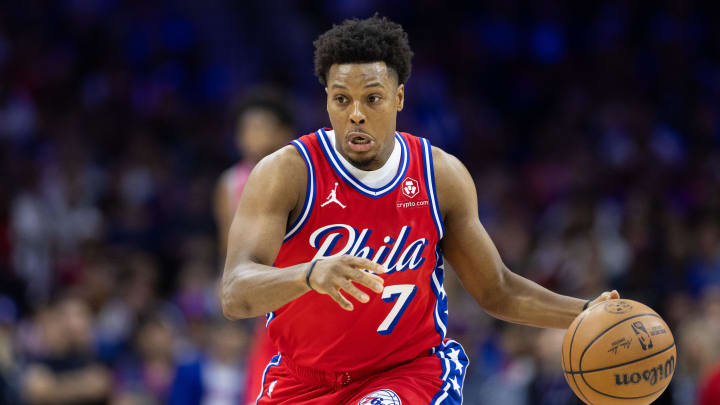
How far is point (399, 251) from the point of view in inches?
169

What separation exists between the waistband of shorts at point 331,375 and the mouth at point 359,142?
983 mm

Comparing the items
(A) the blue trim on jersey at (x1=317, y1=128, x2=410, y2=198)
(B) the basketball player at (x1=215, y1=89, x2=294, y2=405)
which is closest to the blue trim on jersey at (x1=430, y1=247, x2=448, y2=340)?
(A) the blue trim on jersey at (x1=317, y1=128, x2=410, y2=198)

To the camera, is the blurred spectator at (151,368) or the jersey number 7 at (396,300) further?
the blurred spectator at (151,368)

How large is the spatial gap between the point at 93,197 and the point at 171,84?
2990mm

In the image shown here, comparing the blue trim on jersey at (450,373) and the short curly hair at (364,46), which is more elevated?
the short curly hair at (364,46)

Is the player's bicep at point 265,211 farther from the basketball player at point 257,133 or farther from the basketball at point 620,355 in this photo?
the basketball player at point 257,133

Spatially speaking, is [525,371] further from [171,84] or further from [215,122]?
[171,84]

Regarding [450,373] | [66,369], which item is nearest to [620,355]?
[450,373]

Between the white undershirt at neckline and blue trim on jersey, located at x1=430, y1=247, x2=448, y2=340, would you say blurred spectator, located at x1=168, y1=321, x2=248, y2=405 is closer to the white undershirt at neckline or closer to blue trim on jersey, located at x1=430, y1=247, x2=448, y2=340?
blue trim on jersey, located at x1=430, y1=247, x2=448, y2=340

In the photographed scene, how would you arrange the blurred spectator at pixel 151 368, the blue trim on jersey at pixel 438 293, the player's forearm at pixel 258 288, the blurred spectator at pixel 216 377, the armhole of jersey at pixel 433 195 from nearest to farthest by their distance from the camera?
the player's forearm at pixel 258 288 < the armhole of jersey at pixel 433 195 < the blue trim on jersey at pixel 438 293 < the blurred spectator at pixel 216 377 < the blurred spectator at pixel 151 368

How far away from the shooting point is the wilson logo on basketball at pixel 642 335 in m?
4.12

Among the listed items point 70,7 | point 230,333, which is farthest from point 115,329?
point 70,7

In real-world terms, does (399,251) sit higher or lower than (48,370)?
higher

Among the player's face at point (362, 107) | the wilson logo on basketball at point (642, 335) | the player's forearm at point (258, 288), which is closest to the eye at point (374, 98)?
the player's face at point (362, 107)
